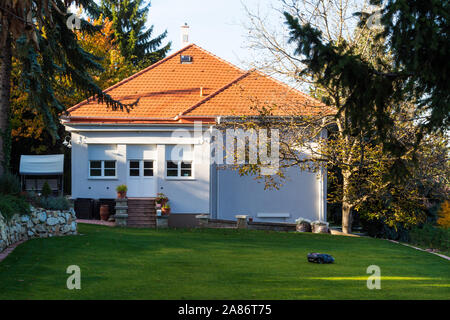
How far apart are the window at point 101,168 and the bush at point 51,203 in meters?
8.98

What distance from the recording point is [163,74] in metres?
31.9

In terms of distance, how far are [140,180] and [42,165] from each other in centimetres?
1175

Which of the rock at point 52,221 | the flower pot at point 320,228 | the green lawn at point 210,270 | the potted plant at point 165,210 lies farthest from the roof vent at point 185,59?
the rock at point 52,221

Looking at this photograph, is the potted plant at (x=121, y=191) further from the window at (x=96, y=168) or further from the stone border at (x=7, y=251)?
the stone border at (x=7, y=251)

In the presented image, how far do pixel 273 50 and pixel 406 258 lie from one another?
12.1 metres

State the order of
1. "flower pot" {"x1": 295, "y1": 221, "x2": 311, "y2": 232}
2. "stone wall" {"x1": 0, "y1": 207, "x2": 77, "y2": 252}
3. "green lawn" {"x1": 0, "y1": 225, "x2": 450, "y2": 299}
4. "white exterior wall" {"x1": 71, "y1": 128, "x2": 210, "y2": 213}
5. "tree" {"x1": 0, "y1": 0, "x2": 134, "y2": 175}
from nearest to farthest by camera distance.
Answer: "green lawn" {"x1": 0, "y1": 225, "x2": 450, "y2": 299} → "stone wall" {"x1": 0, "y1": 207, "x2": 77, "y2": 252} → "tree" {"x1": 0, "y1": 0, "x2": 134, "y2": 175} → "flower pot" {"x1": 295, "y1": 221, "x2": 311, "y2": 232} → "white exterior wall" {"x1": 71, "y1": 128, "x2": 210, "y2": 213}

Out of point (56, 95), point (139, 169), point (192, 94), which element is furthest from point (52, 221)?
point (56, 95)

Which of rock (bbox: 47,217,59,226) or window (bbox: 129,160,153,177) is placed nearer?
rock (bbox: 47,217,59,226)

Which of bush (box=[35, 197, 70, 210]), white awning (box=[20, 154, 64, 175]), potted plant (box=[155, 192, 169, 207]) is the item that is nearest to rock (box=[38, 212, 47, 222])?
bush (box=[35, 197, 70, 210])

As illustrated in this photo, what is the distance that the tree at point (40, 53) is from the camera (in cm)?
1820

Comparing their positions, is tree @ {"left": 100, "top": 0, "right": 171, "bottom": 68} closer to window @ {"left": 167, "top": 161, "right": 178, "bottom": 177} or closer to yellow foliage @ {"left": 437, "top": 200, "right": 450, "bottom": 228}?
window @ {"left": 167, "top": 161, "right": 178, "bottom": 177}

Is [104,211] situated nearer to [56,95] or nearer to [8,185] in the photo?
[8,185]

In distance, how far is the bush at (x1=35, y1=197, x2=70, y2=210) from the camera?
1894 cm

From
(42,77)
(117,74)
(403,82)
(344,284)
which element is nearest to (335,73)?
(403,82)
